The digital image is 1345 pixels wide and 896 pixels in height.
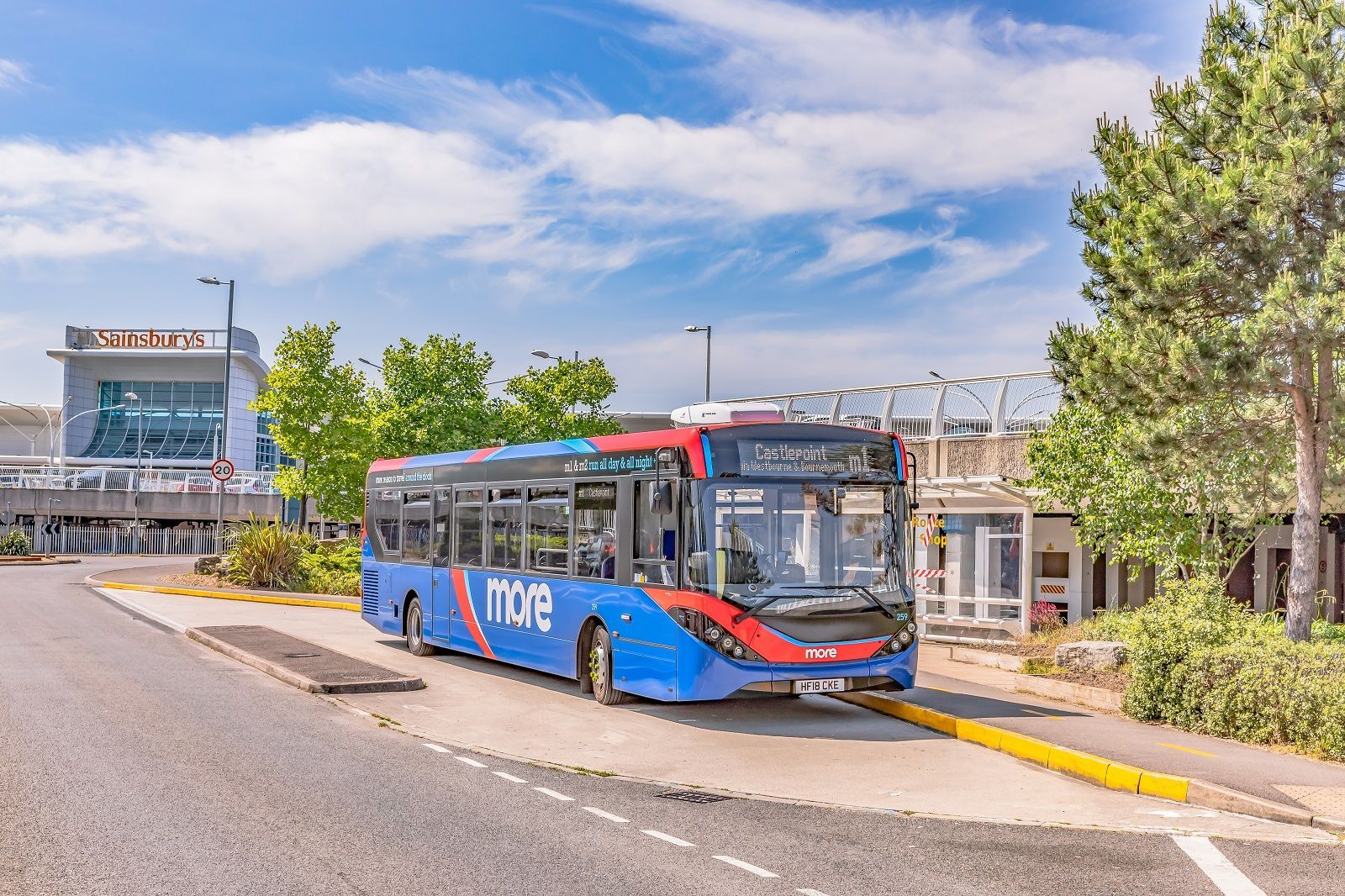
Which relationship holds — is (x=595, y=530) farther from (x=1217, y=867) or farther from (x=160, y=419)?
(x=160, y=419)

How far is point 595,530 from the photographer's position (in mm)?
13852

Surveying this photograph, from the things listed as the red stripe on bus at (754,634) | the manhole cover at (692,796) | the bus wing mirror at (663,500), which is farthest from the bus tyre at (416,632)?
the manhole cover at (692,796)

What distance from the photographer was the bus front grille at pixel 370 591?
2014 centimetres

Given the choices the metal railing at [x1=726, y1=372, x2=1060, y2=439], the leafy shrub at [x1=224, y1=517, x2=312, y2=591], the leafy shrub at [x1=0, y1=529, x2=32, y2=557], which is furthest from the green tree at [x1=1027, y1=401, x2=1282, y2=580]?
the leafy shrub at [x1=0, y1=529, x2=32, y2=557]

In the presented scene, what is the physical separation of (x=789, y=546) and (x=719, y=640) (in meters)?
1.19

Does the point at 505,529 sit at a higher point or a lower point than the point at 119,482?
lower

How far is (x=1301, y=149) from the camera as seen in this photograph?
39.3 ft

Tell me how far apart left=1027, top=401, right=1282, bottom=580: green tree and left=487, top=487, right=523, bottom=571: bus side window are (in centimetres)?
745

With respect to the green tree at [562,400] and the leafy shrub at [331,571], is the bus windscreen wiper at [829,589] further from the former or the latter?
the green tree at [562,400]

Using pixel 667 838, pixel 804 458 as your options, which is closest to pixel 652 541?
pixel 804 458

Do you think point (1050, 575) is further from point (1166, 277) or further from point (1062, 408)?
point (1166, 277)

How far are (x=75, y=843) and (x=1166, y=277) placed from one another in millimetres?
11018

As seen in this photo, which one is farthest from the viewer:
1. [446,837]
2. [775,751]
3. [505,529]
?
[505,529]

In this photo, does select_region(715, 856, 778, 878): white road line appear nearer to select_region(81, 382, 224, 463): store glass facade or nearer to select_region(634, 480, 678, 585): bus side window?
select_region(634, 480, 678, 585): bus side window
